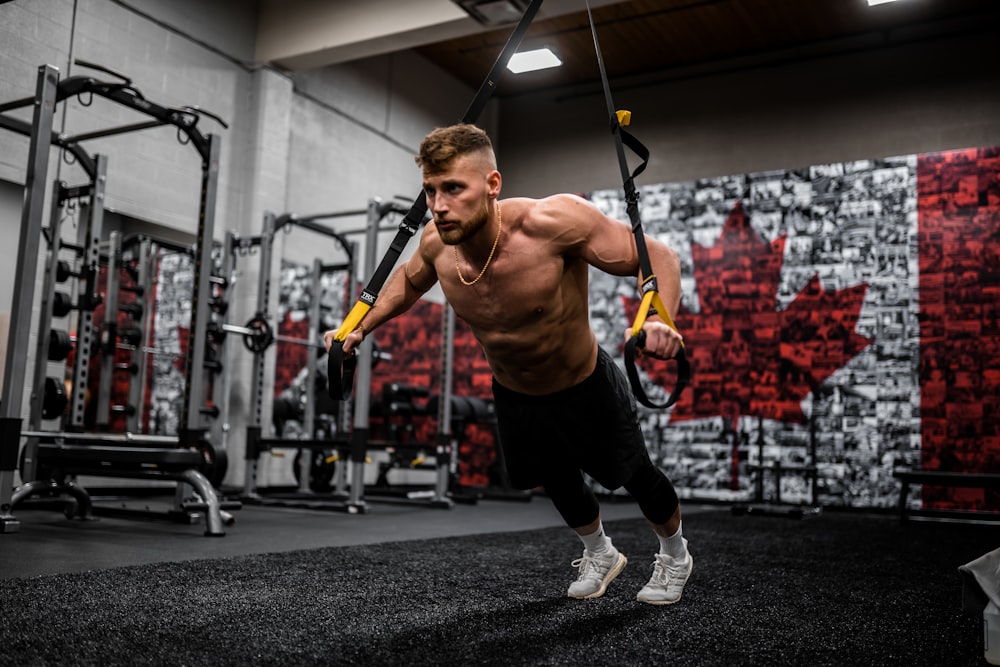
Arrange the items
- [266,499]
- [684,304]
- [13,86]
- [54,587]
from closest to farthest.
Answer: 1. [54,587]
2. [13,86]
3. [266,499]
4. [684,304]

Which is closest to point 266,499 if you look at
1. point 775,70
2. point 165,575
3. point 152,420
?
point 152,420

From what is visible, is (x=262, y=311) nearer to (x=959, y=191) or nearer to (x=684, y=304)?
(x=684, y=304)

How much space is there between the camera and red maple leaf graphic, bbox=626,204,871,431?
24.0 ft

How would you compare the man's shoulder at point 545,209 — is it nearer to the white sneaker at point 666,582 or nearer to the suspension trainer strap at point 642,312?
the suspension trainer strap at point 642,312

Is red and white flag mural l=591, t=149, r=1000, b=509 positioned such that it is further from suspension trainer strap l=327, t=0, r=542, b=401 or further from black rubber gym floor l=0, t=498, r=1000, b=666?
suspension trainer strap l=327, t=0, r=542, b=401

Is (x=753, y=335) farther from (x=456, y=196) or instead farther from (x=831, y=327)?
(x=456, y=196)

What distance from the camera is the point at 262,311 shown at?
19.3ft

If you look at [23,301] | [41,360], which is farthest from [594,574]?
[41,360]

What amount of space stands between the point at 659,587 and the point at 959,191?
609 centimetres

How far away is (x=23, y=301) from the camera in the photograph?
3.56 metres

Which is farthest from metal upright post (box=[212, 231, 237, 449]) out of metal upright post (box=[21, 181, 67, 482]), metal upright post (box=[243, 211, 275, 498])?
metal upright post (box=[21, 181, 67, 482])

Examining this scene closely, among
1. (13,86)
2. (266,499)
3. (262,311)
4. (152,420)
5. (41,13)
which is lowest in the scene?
(266,499)

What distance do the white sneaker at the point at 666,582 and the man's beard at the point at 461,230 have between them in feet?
3.44

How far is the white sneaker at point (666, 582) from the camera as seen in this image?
7.32 feet
